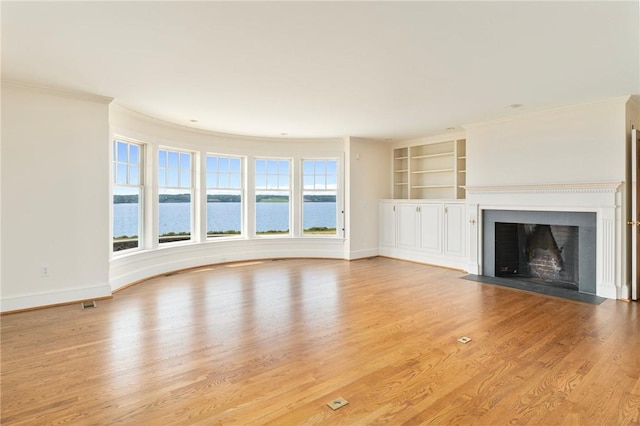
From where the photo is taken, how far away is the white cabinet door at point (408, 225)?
7.08 m

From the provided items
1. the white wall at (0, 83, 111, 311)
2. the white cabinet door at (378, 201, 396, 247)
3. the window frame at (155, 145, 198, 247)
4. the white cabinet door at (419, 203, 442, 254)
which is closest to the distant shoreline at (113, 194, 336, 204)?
the window frame at (155, 145, 198, 247)

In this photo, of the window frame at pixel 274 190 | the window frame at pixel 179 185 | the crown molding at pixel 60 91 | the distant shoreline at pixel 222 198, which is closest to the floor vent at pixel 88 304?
the distant shoreline at pixel 222 198

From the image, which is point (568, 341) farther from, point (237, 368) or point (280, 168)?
point (280, 168)

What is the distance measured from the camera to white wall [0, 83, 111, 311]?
391cm

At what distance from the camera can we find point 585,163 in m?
4.68

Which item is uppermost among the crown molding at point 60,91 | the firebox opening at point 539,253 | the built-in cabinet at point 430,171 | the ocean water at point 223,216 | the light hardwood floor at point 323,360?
the crown molding at point 60,91

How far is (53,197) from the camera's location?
4.15m

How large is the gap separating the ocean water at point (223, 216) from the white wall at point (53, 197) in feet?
2.49

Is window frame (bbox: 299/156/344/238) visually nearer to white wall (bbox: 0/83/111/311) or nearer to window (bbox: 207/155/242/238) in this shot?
window (bbox: 207/155/242/238)

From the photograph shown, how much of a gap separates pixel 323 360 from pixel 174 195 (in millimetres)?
4571

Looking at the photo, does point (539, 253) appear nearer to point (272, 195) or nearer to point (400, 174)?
point (400, 174)

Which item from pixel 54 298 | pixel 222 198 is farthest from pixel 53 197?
pixel 222 198

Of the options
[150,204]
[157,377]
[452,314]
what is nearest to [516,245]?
[452,314]

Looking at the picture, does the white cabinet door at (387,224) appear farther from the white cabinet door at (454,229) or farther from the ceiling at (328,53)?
the ceiling at (328,53)
